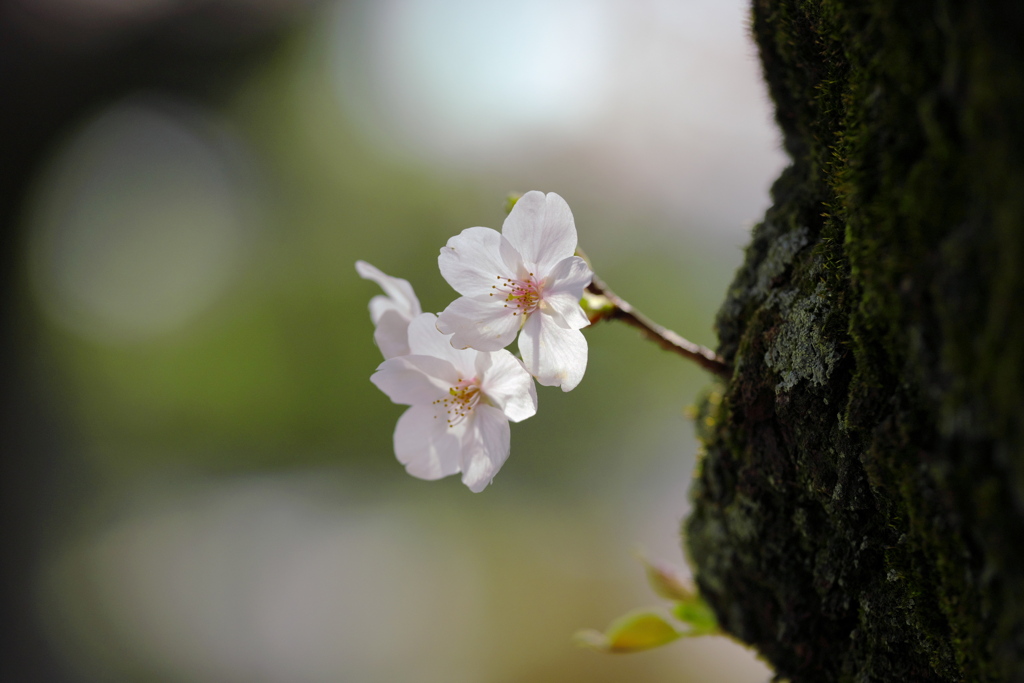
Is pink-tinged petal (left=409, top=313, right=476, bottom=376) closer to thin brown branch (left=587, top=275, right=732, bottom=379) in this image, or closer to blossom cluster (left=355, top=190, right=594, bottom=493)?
blossom cluster (left=355, top=190, right=594, bottom=493)

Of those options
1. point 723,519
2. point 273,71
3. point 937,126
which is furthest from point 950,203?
point 273,71

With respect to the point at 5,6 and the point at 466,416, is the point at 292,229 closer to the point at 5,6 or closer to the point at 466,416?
the point at 5,6

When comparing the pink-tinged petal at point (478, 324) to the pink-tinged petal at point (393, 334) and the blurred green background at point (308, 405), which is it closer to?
the pink-tinged petal at point (393, 334)

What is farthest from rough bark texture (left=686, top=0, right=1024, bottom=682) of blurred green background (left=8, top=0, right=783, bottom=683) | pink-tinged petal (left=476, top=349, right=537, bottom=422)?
blurred green background (left=8, top=0, right=783, bottom=683)

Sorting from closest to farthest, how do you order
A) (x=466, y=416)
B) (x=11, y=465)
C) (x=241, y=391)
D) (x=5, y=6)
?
(x=466, y=416)
(x=5, y=6)
(x=11, y=465)
(x=241, y=391)

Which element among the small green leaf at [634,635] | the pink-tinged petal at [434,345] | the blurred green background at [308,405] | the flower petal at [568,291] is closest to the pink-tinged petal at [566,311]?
the flower petal at [568,291]

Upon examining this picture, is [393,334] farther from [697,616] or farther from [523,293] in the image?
[697,616]
